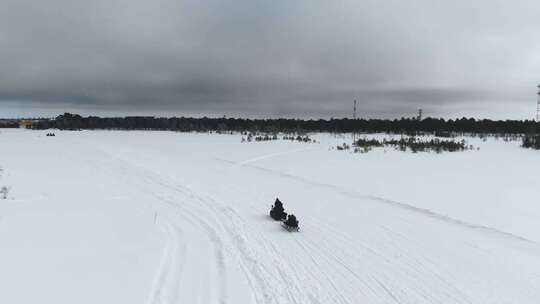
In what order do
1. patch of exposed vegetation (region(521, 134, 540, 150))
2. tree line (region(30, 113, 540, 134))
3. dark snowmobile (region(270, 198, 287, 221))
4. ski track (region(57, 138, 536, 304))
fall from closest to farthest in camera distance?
1. ski track (region(57, 138, 536, 304))
2. dark snowmobile (region(270, 198, 287, 221))
3. patch of exposed vegetation (region(521, 134, 540, 150))
4. tree line (region(30, 113, 540, 134))

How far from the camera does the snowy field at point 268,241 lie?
4.26 metres

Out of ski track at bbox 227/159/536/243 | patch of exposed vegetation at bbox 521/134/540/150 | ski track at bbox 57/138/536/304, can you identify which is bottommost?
ski track at bbox 57/138/536/304

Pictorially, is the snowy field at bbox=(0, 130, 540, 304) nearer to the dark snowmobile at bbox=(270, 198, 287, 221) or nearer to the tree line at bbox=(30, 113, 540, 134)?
the dark snowmobile at bbox=(270, 198, 287, 221)

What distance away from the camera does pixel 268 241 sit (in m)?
6.09

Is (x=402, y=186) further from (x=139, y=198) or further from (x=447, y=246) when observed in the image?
(x=139, y=198)

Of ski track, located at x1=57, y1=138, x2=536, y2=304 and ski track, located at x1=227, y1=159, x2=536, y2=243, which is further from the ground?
ski track, located at x1=227, y1=159, x2=536, y2=243

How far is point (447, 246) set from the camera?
5.79 meters

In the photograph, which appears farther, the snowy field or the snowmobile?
the snowmobile

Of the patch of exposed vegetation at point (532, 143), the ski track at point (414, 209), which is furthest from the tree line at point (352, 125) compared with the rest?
the ski track at point (414, 209)

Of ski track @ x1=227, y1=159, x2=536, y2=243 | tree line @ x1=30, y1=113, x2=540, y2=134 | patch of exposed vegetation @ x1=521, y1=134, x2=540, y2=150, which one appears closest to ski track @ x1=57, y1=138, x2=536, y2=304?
ski track @ x1=227, y1=159, x2=536, y2=243

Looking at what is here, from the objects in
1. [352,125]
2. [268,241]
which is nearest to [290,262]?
[268,241]

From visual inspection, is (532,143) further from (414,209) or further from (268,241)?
(268,241)

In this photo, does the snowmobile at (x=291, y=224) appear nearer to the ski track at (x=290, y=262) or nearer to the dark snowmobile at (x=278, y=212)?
the ski track at (x=290, y=262)

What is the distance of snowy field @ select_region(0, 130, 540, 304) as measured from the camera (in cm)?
426
